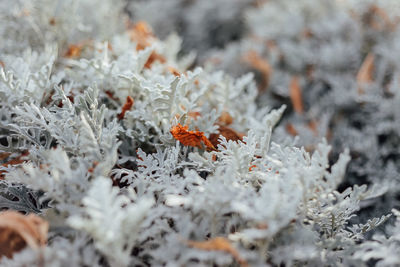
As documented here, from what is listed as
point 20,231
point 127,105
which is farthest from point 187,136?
point 20,231

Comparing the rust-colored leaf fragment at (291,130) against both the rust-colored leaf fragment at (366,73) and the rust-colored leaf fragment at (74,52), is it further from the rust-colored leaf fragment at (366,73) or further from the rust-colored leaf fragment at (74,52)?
the rust-colored leaf fragment at (74,52)

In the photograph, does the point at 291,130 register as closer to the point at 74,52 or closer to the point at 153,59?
the point at 153,59

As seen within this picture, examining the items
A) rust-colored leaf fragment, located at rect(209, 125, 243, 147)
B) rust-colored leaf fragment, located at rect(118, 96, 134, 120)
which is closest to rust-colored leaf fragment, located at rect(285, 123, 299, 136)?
rust-colored leaf fragment, located at rect(209, 125, 243, 147)

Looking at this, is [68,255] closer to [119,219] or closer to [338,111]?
[119,219]

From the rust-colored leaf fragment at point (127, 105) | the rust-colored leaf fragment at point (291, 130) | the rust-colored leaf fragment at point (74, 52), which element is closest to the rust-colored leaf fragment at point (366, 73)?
the rust-colored leaf fragment at point (291, 130)

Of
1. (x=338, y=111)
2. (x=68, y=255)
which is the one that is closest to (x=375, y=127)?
(x=338, y=111)

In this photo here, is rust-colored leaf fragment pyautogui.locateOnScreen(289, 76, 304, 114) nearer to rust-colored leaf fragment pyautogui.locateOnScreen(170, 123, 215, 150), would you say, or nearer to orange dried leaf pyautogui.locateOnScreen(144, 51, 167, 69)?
orange dried leaf pyautogui.locateOnScreen(144, 51, 167, 69)
